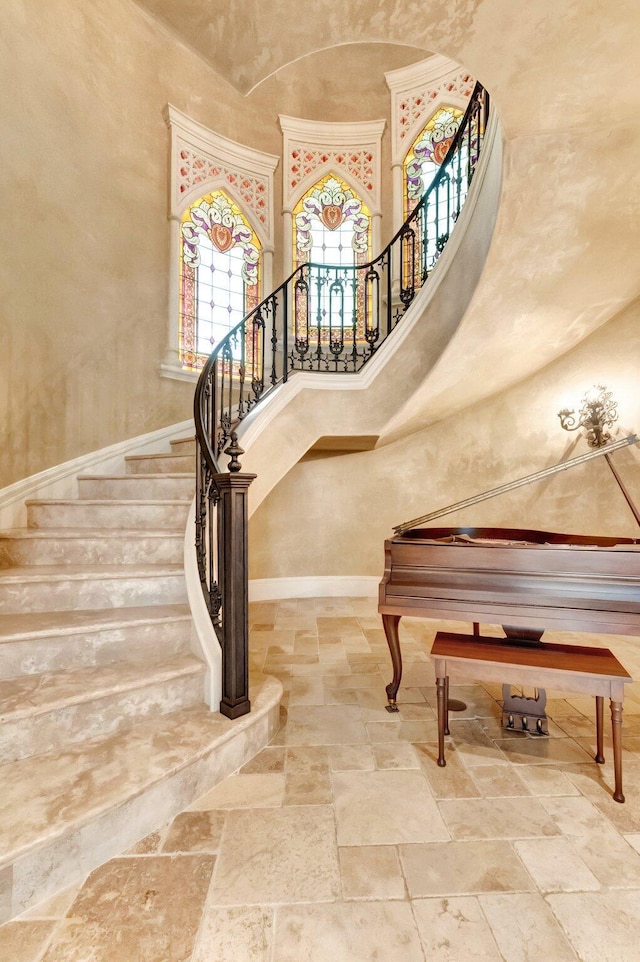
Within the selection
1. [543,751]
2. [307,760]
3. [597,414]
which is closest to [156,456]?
[307,760]

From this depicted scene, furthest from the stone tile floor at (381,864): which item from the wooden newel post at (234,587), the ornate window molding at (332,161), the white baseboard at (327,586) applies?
the ornate window molding at (332,161)

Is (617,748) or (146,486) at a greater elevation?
(146,486)

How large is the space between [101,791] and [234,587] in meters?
0.85

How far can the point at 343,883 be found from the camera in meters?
1.29

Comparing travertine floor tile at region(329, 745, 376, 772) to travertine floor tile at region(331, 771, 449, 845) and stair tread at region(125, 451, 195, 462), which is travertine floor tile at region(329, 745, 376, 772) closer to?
travertine floor tile at region(331, 771, 449, 845)

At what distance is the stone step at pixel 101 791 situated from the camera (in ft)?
3.98

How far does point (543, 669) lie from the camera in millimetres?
1702

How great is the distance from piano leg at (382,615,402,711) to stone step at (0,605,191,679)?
112 centimetres

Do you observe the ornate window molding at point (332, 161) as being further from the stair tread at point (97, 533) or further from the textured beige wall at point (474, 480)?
the stair tread at point (97, 533)

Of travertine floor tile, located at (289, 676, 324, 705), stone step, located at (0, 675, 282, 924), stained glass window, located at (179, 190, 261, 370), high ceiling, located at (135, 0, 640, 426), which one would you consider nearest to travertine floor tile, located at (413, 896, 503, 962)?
stone step, located at (0, 675, 282, 924)

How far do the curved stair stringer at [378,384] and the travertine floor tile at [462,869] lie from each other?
8.44 ft

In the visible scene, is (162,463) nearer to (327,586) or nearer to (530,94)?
→ (327,586)

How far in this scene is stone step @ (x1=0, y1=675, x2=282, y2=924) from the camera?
47.8 inches

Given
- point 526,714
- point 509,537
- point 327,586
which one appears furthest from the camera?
point 327,586
